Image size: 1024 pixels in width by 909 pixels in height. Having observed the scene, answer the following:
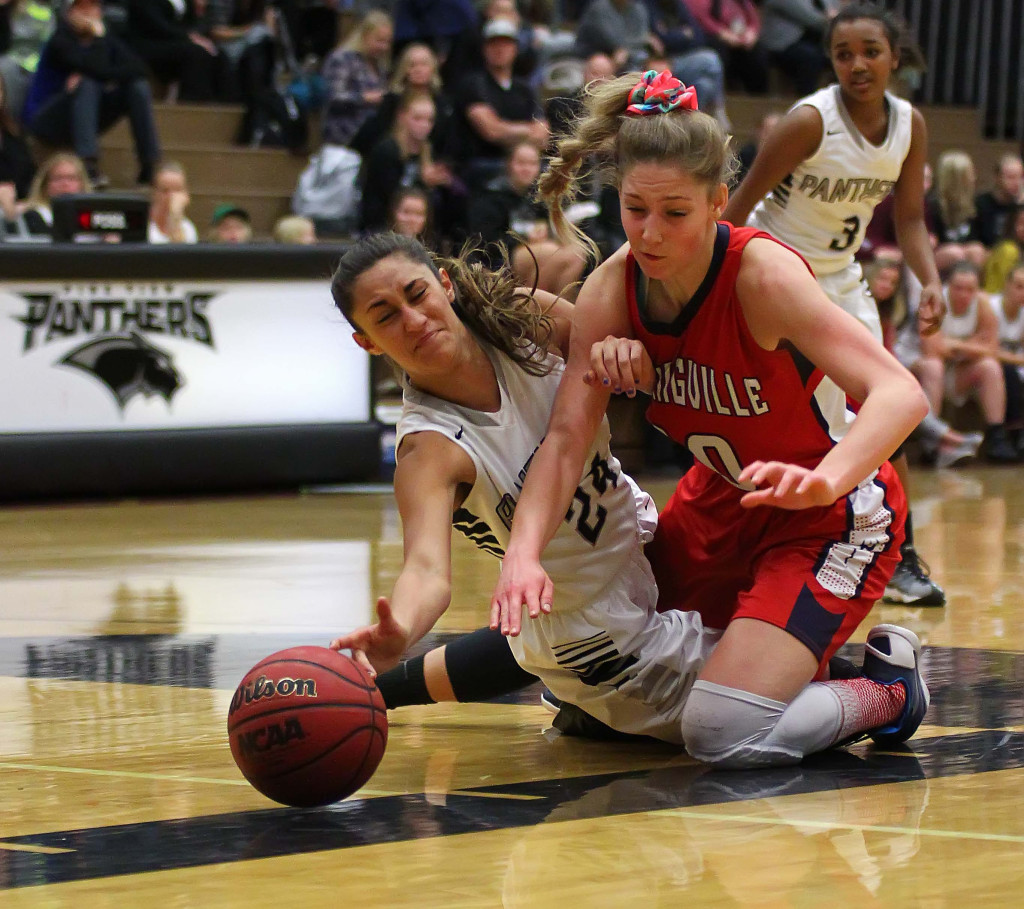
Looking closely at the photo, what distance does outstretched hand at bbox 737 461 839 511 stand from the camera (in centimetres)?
264

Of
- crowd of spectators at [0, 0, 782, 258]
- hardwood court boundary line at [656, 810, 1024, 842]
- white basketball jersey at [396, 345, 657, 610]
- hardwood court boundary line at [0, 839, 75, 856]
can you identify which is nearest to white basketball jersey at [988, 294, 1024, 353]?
crowd of spectators at [0, 0, 782, 258]

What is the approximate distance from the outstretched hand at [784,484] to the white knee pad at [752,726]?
58cm

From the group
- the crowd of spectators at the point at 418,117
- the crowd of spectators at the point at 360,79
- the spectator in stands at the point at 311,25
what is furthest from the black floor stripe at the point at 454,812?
the spectator in stands at the point at 311,25

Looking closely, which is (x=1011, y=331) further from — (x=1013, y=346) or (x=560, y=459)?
(x=560, y=459)

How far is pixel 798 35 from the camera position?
13.4 m

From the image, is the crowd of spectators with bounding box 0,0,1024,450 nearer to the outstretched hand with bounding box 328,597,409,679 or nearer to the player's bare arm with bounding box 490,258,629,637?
the player's bare arm with bounding box 490,258,629,637

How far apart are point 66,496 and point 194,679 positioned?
4170 millimetres

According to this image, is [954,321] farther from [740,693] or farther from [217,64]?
[740,693]

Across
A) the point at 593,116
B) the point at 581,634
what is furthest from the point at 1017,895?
the point at 593,116

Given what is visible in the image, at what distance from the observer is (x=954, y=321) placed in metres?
10.3

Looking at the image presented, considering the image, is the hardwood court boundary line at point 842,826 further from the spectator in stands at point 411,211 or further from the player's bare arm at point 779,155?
the spectator in stands at point 411,211

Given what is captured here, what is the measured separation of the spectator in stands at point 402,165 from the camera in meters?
9.72

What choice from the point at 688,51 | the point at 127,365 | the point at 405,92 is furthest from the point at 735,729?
the point at 688,51

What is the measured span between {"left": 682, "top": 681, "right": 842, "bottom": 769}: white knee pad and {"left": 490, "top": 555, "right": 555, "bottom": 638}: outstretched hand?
467 millimetres
